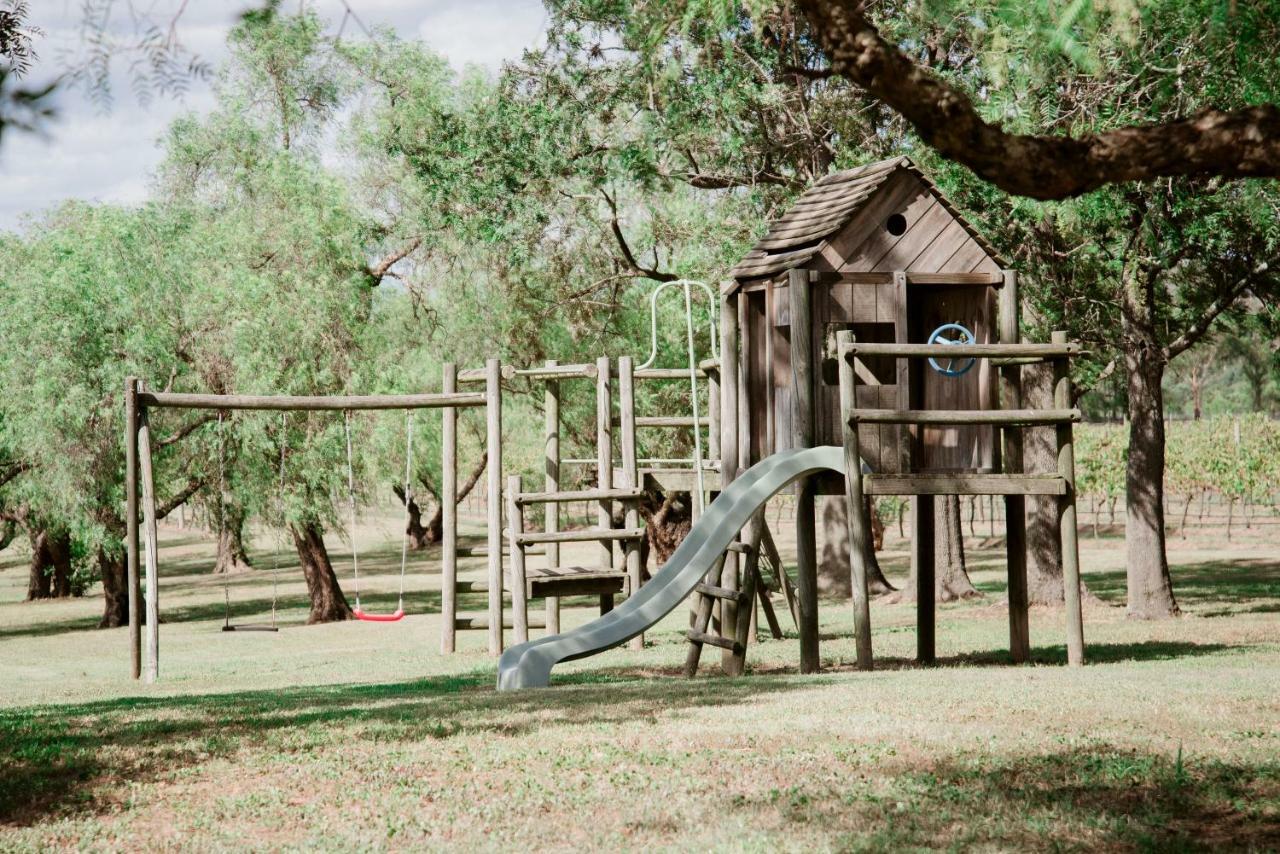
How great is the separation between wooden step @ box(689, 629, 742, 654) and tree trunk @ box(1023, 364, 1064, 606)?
814 centimetres

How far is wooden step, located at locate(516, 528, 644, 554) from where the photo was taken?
1459 cm

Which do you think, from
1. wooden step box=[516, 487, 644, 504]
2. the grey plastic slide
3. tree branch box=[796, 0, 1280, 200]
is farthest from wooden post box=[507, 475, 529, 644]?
tree branch box=[796, 0, 1280, 200]

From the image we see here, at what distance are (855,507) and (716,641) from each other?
1.84 meters

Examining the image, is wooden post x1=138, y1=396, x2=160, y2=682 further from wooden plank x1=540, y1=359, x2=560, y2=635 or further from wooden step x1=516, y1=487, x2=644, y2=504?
wooden plank x1=540, y1=359, x2=560, y2=635

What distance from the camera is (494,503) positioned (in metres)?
16.0

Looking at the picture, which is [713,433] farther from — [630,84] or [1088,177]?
[1088,177]

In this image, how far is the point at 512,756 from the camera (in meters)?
7.09

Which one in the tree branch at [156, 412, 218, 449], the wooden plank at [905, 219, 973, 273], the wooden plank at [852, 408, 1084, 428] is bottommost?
the wooden plank at [852, 408, 1084, 428]

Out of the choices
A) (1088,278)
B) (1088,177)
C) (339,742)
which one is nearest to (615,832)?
(339,742)

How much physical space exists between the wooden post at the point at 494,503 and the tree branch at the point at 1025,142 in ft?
36.4

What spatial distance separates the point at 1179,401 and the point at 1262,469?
2326 inches

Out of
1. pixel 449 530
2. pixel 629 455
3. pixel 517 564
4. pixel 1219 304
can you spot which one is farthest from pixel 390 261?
pixel 1219 304

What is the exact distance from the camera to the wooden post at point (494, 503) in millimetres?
15672

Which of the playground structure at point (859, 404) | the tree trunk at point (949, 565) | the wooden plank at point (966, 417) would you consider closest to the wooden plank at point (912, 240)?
the playground structure at point (859, 404)
